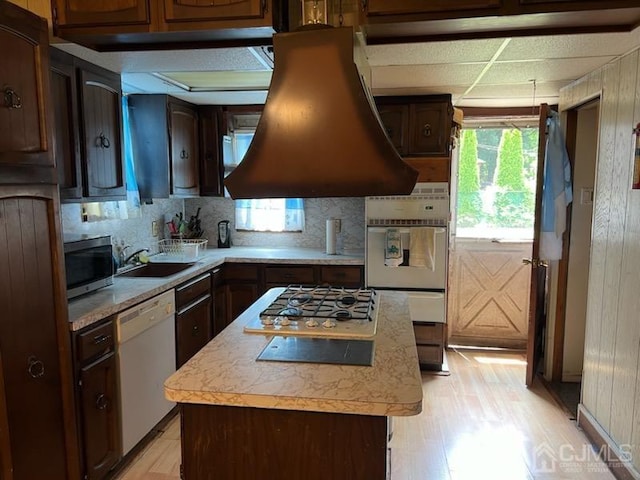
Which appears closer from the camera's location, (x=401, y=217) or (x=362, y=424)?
(x=362, y=424)

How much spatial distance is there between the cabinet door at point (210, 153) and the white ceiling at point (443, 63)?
49cm

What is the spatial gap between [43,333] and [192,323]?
1348 mm

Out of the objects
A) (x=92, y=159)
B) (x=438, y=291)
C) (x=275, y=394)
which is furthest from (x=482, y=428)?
(x=92, y=159)

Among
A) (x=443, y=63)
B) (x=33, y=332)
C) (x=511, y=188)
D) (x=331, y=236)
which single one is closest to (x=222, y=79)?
(x=443, y=63)

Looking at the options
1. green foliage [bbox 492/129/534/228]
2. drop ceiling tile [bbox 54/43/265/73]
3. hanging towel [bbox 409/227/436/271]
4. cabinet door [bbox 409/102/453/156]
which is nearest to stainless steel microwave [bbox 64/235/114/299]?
drop ceiling tile [bbox 54/43/265/73]

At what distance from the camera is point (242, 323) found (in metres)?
1.93

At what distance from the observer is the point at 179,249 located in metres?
3.73

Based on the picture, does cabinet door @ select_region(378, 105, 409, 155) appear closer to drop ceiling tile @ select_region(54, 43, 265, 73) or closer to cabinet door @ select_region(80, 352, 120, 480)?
drop ceiling tile @ select_region(54, 43, 265, 73)

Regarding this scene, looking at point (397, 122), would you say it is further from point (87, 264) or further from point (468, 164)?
point (87, 264)

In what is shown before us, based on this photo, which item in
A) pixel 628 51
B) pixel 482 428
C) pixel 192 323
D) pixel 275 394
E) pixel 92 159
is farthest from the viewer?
pixel 192 323

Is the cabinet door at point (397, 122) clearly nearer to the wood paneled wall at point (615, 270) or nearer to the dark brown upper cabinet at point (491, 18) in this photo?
the wood paneled wall at point (615, 270)

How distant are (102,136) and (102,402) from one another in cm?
138

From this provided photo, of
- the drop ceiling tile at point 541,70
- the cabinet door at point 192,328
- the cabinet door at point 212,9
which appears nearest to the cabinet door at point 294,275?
the cabinet door at point 192,328

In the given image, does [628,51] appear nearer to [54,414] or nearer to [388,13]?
[388,13]
